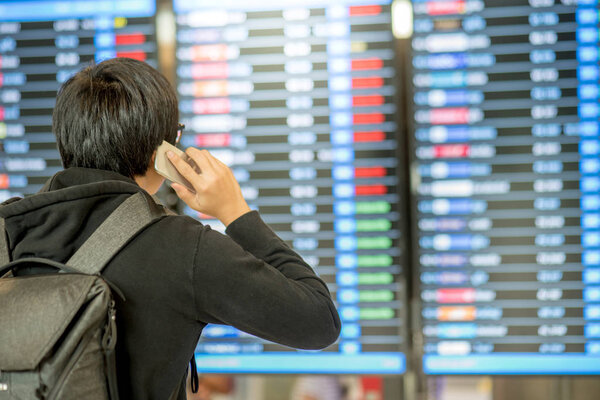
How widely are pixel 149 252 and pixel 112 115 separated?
0.90 ft

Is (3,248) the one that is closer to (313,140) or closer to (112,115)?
(112,115)

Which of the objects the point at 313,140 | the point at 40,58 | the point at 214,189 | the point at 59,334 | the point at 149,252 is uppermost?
the point at 40,58

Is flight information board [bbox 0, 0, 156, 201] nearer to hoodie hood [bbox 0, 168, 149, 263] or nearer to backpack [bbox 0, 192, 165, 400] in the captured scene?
hoodie hood [bbox 0, 168, 149, 263]

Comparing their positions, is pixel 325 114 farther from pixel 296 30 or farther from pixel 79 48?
pixel 79 48

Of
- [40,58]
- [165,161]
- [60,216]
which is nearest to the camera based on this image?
[60,216]

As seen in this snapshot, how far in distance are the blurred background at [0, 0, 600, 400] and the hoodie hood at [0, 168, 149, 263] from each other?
1.33 m

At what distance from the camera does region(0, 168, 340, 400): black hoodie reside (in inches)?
45.4

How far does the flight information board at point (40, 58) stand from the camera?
2588mm

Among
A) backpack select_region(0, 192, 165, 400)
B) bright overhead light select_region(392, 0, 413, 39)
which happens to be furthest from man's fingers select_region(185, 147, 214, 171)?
bright overhead light select_region(392, 0, 413, 39)

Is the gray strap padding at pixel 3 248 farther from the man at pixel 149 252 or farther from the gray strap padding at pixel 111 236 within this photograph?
the gray strap padding at pixel 111 236

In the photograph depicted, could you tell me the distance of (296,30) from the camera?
248cm

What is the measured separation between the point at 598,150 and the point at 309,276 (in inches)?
59.5

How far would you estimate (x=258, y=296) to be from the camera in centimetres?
117

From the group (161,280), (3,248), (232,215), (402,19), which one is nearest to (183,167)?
(232,215)
